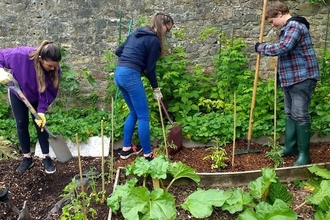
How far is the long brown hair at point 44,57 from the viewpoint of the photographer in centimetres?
400

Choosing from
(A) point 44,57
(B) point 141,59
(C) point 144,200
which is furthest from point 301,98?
(A) point 44,57

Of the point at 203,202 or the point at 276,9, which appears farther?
the point at 276,9

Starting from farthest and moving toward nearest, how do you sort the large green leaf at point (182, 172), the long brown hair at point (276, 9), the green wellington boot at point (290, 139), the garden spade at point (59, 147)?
the garden spade at point (59, 147) → the green wellington boot at point (290, 139) → the long brown hair at point (276, 9) → the large green leaf at point (182, 172)

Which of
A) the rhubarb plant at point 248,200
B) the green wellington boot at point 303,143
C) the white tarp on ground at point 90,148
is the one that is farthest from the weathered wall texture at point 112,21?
the rhubarb plant at point 248,200

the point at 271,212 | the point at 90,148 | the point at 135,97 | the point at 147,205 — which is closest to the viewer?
the point at 271,212

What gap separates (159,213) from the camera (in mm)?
3428

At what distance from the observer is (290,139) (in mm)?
4770

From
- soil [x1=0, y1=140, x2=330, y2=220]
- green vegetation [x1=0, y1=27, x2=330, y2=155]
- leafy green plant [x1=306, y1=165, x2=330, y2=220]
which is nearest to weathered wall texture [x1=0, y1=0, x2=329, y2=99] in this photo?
green vegetation [x1=0, y1=27, x2=330, y2=155]

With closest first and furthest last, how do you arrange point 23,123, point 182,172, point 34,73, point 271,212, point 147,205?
point 271,212, point 147,205, point 182,172, point 34,73, point 23,123

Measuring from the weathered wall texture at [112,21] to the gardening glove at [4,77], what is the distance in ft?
8.60

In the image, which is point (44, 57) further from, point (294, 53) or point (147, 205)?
point (294, 53)

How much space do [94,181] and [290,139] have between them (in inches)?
87.3

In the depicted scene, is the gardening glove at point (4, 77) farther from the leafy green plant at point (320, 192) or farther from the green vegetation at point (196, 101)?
the leafy green plant at point (320, 192)

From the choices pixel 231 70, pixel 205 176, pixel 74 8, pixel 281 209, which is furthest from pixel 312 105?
pixel 74 8
